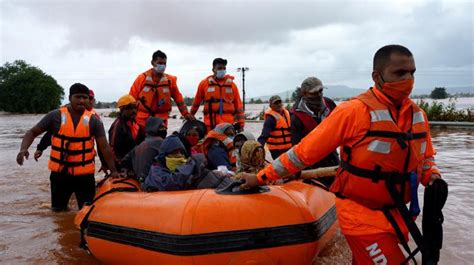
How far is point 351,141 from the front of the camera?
198 cm

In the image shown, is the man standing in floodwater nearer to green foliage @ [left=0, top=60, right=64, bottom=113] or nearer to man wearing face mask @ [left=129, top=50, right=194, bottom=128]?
man wearing face mask @ [left=129, top=50, right=194, bottom=128]

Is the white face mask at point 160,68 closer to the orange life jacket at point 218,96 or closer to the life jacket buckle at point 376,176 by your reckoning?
the orange life jacket at point 218,96

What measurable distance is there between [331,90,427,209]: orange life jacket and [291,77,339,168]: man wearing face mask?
1.37m

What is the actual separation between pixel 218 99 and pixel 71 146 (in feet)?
7.94

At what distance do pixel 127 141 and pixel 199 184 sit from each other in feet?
6.49

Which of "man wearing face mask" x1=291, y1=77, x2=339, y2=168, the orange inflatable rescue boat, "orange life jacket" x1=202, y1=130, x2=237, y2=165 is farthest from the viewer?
"orange life jacket" x1=202, y1=130, x2=237, y2=165

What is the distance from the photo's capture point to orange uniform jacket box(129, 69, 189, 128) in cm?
569

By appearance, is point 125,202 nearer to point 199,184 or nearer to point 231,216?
point 199,184

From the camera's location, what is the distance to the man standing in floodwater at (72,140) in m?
4.22

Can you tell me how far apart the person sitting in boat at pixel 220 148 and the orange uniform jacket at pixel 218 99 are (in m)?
1.49

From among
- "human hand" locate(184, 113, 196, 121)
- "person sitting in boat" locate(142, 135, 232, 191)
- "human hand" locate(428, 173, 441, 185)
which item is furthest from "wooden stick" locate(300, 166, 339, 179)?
"human hand" locate(184, 113, 196, 121)

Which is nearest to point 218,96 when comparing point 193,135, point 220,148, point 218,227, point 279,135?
point 279,135

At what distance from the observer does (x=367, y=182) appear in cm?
195

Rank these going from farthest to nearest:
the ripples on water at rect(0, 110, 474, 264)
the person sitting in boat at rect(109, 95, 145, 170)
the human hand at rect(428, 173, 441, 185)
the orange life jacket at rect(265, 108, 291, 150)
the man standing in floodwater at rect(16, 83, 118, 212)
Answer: the orange life jacket at rect(265, 108, 291, 150)
the person sitting in boat at rect(109, 95, 145, 170)
the man standing in floodwater at rect(16, 83, 118, 212)
the ripples on water at rect(0, 110, 474, 264)
the human hand at rect(428, 173, 441, 185)
